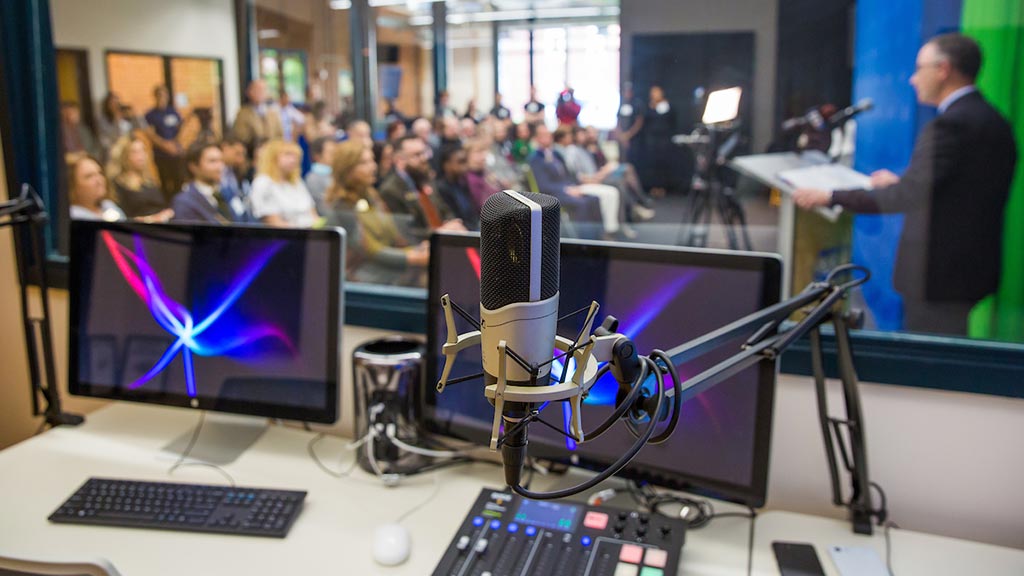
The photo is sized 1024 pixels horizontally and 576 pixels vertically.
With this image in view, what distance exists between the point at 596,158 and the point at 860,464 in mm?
911

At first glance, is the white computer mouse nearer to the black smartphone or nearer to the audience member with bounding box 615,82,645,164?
the black smartphone

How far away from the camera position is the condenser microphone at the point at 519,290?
2.06ft

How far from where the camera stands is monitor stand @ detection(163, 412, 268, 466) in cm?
163

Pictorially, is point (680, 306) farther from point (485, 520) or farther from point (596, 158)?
point (596, 158)

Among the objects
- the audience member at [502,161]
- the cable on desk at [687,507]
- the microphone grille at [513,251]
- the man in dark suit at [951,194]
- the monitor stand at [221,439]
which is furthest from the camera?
the audience member at [502,161]

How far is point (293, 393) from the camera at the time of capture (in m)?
1.56

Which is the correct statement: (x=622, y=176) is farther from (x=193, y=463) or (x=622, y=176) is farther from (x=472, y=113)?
(x=193, y=463)

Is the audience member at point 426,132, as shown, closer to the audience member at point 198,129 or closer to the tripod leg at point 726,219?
the audience member at point 198,129

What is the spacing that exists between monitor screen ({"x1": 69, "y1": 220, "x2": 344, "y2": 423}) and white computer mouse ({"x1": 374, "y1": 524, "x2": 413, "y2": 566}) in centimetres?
33

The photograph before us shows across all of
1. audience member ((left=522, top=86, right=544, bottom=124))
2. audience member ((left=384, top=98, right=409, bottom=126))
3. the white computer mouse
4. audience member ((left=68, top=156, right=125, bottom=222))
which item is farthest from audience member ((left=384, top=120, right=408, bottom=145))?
the white computer mouse

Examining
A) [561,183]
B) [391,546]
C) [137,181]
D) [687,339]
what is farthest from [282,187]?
[687,339]

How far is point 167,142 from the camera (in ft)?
7.57

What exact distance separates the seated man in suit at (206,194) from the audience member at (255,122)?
0.30ft

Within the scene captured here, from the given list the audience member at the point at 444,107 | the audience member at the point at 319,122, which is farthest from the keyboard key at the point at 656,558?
the audience member at the point at 319,122
